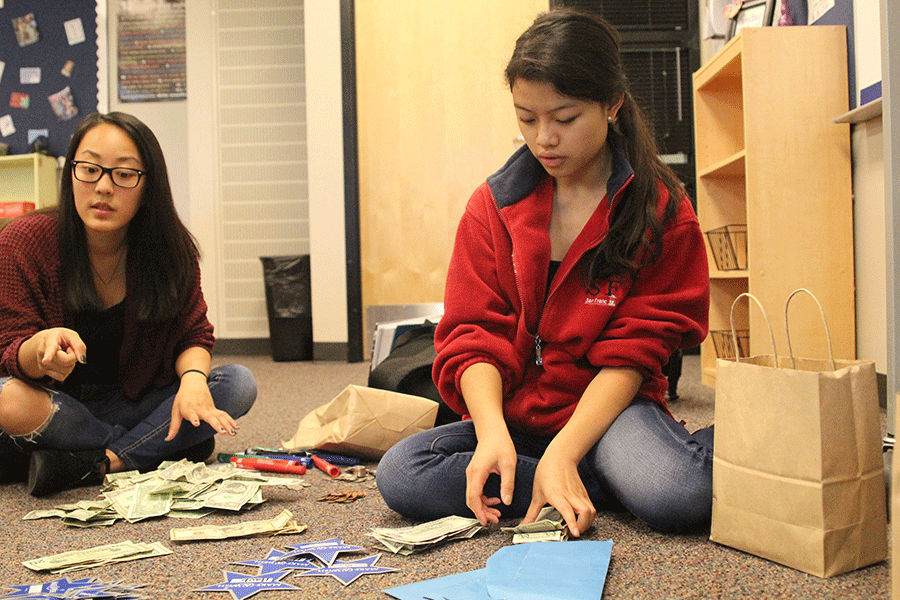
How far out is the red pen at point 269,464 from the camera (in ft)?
5.05

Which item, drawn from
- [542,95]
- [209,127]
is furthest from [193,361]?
[209,127]

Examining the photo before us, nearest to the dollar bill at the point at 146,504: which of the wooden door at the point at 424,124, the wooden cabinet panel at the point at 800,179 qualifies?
the wooden cabinet panel at the point at 800,179

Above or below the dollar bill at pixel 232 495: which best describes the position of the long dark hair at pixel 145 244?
above

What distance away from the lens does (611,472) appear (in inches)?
43.0

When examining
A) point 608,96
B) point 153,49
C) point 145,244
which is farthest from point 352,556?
point 153,49

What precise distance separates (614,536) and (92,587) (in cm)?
67

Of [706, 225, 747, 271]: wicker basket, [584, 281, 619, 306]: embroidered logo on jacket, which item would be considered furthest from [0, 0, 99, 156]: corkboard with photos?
[584, 281, 619, 306]: embroidered logo on jacket

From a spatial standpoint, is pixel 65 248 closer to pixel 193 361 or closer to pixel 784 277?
pixel 193 361

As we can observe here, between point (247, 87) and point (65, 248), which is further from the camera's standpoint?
point (247, 87)

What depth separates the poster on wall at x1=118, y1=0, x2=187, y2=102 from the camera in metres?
4.24

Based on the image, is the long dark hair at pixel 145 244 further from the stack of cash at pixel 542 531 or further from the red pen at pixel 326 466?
the stack of cash at pixel 542 531

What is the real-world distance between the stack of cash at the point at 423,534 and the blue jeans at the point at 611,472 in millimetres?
51

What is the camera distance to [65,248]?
4.79 ft

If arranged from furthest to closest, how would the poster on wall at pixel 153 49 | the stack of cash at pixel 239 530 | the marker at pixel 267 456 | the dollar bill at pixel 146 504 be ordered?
the poster on wall at pixel 153 49 → the marker at pixel 267 456 → the dollar bill at pixel 146 504 → the stack of cash at pixel 239 530
